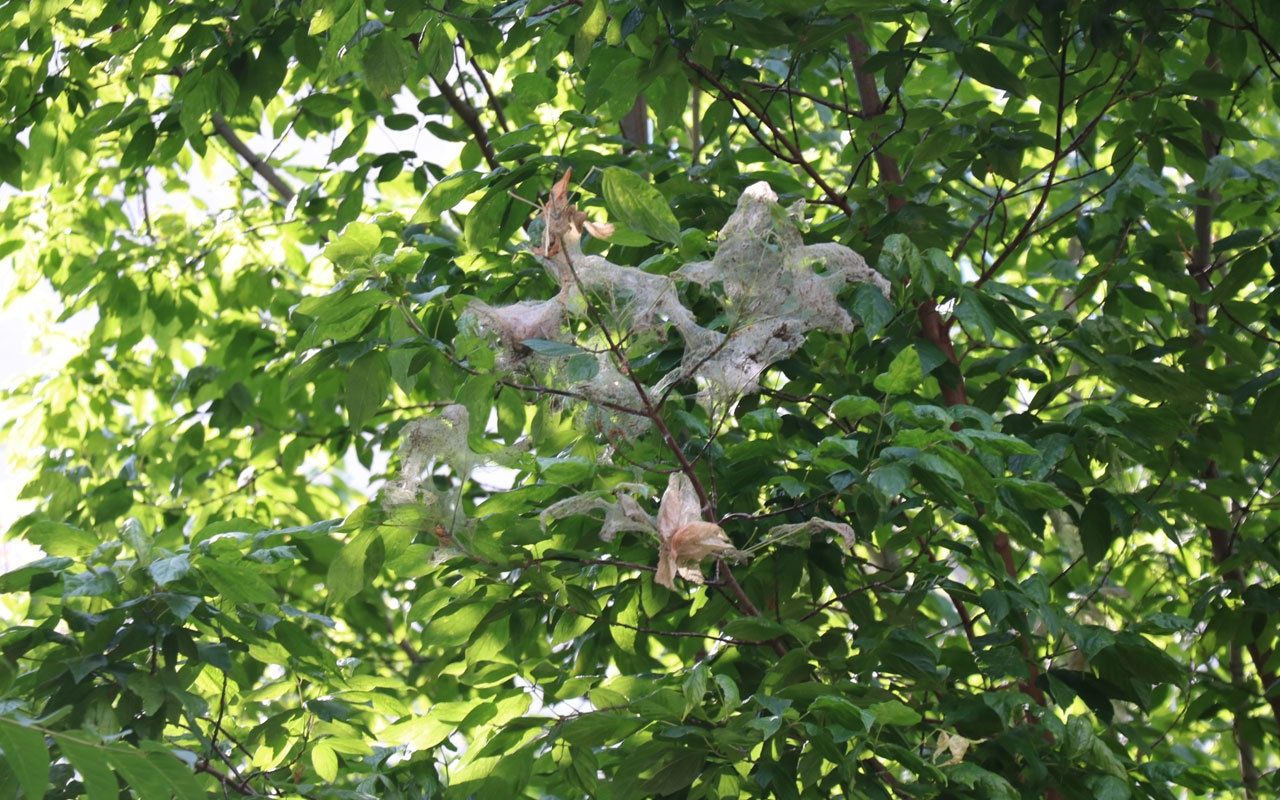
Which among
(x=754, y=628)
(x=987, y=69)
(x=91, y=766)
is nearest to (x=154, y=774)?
(x=91, y=766)

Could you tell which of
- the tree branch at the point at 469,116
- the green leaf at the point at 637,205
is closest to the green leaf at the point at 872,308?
the green leaf at the point at 637,205

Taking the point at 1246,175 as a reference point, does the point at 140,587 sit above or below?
below

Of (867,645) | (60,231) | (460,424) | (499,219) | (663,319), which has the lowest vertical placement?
(867,645)

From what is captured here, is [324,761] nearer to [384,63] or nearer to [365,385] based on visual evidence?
[365,385]

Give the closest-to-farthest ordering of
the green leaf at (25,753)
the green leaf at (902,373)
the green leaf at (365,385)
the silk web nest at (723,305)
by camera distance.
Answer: the green leaf at (25,753), the silk web nest at (723,305), the green leaf at (902,373), the green leaf at (365,385)

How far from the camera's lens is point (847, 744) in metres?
1.83

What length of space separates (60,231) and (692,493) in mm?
3228

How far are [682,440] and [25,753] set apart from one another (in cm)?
180

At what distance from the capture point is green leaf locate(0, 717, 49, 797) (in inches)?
54.3

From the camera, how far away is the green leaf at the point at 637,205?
1.51m

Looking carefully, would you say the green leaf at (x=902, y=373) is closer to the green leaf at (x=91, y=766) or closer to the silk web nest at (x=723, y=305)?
the silk web nest at (x=723, y=305)

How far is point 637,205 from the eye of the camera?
1510 mm

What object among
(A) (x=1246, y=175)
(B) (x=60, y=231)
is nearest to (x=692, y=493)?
(A) (x=1246, y=175)

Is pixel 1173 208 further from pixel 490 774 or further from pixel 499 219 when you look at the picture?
pixel 490 774
